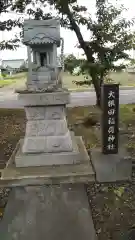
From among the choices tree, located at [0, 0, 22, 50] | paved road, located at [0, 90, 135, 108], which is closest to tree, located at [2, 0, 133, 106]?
tree, located at [0, 0, 22, 50]

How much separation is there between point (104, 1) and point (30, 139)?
237 inches

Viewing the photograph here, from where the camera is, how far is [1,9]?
28.4 ft

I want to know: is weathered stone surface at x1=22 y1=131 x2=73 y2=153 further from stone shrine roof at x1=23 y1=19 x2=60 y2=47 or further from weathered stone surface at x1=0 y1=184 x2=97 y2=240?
stone shrine roof at x1=23 y1=19 x2=60 y2=47

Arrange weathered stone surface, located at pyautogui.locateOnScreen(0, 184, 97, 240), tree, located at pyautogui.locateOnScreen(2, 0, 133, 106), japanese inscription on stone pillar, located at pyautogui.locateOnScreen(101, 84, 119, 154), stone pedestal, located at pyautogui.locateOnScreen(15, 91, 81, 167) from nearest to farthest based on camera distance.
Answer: weathered stone surface, located at pyautogui.locateOnScreen(0, 184, 97, 240)
japanese inscription on stone pillar, located at pyautogui.locateOnScreen(101, 84, 119, 154)
stone pedestal, located at pyautogui.locateOnScreen(15, 91, 81, 167)
tree, located at pyautogui.locateOnScreen(2, 0, 133, 106)

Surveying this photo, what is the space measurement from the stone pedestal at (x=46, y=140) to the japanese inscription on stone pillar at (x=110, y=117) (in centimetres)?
81

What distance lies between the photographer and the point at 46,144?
17.9ft

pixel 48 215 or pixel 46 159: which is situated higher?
pixel 46 159

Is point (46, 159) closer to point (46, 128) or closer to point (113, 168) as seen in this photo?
point (46, 128)

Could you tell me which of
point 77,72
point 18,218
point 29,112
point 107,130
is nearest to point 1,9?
point 77,72

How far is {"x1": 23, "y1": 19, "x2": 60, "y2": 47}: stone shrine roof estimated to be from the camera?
502 centimetres

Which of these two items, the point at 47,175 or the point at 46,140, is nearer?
the point at 47,175

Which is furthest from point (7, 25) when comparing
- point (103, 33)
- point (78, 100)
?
point (78, 100)

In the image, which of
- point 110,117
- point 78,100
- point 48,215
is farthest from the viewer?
point 78,100

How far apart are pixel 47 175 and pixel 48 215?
113 cm
